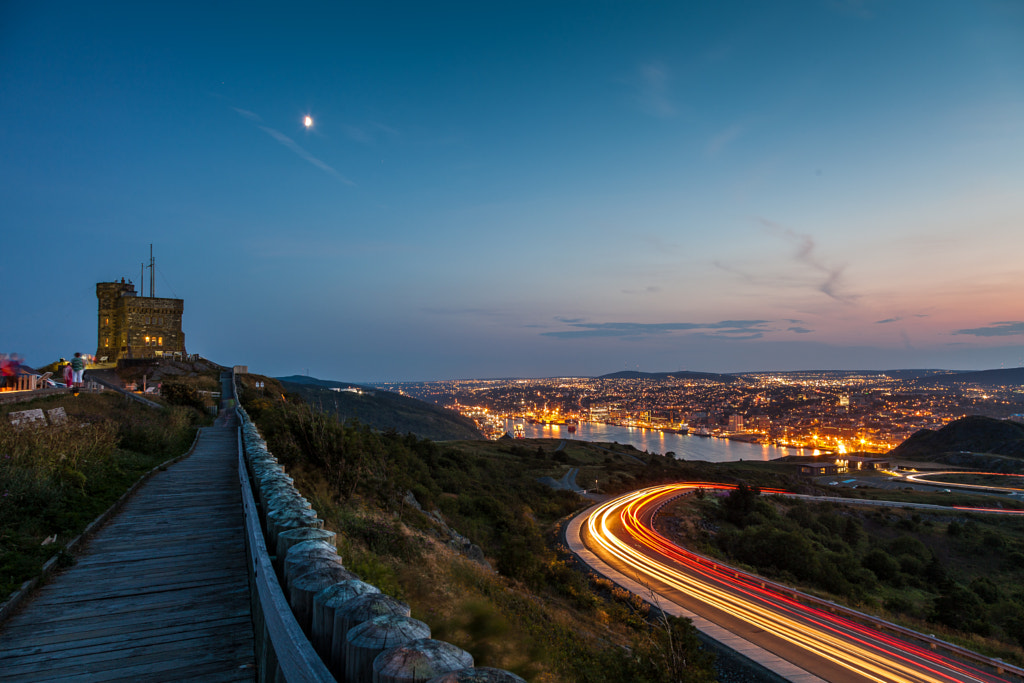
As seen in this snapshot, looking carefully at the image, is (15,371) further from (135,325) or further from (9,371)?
(135,325)

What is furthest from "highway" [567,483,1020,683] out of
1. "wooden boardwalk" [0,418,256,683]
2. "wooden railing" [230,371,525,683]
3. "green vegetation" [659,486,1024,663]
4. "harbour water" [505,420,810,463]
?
"harbour water" [505,420,810,463]

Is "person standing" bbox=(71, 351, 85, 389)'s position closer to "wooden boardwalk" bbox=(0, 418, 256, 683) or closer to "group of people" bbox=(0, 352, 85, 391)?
"group of people" bbox=(0, 352, 85, 391)

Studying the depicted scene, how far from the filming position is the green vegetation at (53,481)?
17.1 ft

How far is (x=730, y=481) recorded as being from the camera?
59.0m

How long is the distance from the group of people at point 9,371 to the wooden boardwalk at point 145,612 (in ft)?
68.1

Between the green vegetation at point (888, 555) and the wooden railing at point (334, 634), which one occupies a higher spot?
the wooden railing at point (334, 634)

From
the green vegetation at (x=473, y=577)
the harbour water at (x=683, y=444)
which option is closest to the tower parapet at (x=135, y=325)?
the green vegetation at (x=473, y=577)

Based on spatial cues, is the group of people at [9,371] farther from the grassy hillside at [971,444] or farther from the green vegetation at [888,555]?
the grassy hillside at [971,444]

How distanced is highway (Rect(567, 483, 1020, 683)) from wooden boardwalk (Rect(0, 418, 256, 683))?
22.7ft

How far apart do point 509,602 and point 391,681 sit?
355 inches

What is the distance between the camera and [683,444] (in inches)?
5226

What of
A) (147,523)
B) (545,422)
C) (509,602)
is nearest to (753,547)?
(509,602)

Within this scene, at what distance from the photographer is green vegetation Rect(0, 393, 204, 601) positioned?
5.21 metres

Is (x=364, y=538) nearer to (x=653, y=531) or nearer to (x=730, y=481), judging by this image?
(x=653, y=531)
